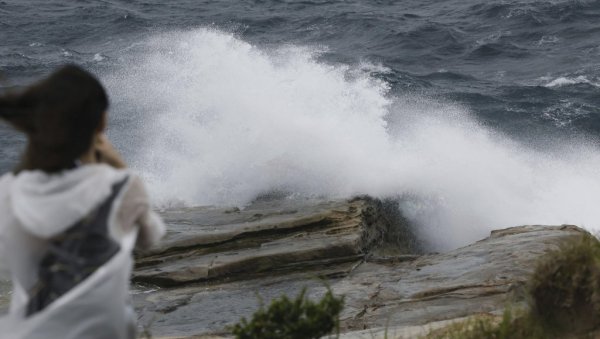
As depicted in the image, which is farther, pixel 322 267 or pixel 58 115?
pixel 322 267

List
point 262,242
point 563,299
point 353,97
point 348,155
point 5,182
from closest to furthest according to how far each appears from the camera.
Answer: point 5,182
point 563,299
point 262,242
point 348,155
point 353,97

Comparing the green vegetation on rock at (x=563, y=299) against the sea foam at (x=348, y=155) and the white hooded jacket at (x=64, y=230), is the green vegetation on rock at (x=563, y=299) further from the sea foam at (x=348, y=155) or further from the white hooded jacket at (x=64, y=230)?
the sea foam at (x=348, y=155)

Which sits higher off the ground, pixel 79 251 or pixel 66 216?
pixel 66 216

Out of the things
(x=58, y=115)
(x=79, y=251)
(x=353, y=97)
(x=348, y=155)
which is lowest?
(x=348, y=155)

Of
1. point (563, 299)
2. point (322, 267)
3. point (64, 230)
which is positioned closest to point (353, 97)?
point (322, 267)

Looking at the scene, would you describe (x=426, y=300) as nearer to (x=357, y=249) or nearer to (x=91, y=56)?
(x=357, y=249)

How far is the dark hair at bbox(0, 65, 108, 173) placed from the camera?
3232 millimetres

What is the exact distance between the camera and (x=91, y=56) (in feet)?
91.0

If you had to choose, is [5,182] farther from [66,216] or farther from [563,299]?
[563,299]

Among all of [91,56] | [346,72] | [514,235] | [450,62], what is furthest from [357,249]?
[91,56]

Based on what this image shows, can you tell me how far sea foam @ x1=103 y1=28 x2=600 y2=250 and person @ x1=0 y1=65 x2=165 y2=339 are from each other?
9318mm

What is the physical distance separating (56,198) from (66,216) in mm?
71

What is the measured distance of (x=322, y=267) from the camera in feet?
31.8

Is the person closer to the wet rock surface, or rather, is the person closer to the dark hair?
the dark hair
